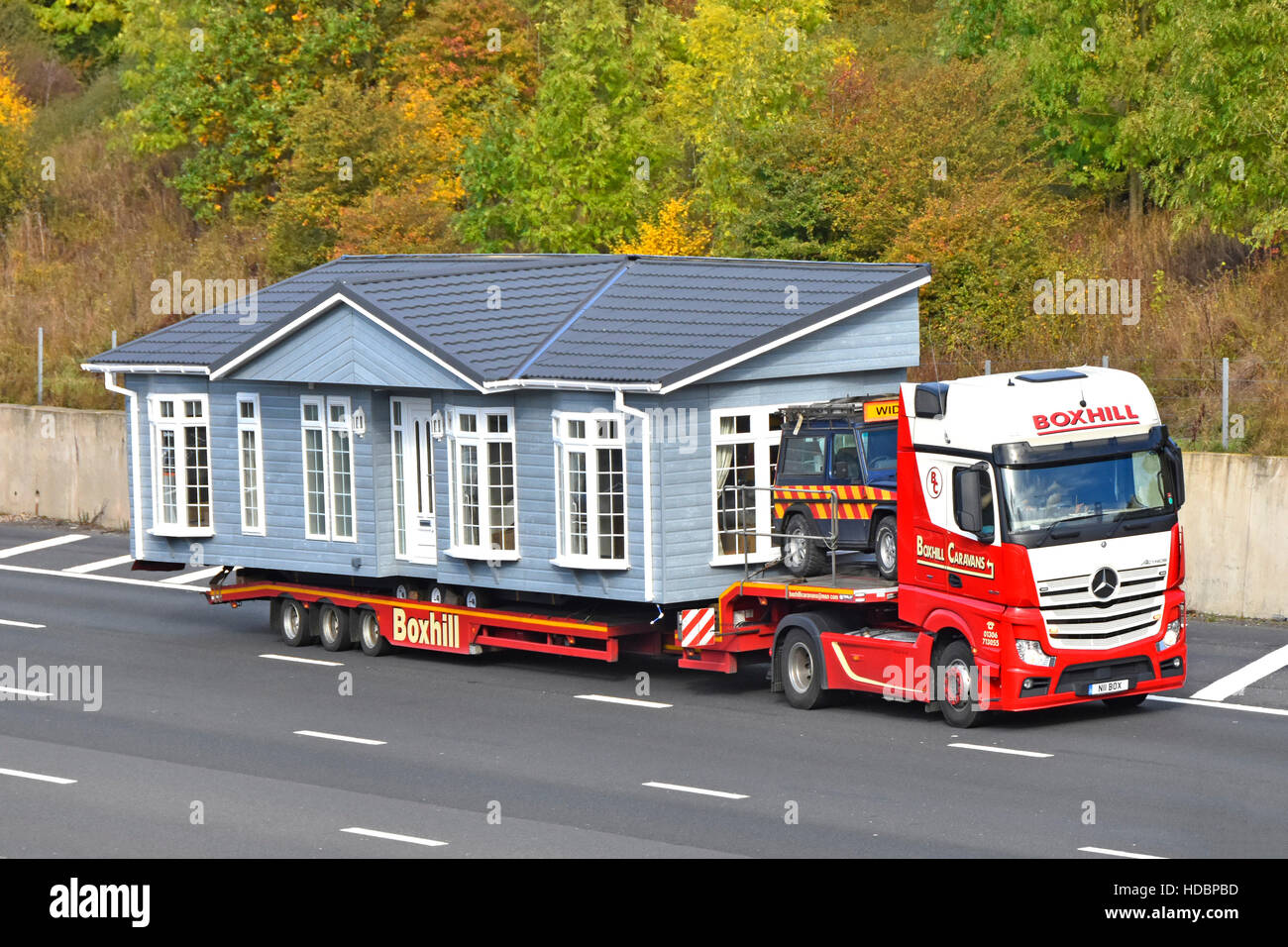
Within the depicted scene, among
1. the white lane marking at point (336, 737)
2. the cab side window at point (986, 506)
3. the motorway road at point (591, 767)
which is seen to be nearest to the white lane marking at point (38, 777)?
the motorway road at point (591, 767)

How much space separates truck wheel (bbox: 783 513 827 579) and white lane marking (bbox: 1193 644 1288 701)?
4369 millimetres

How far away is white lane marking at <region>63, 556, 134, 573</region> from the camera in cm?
3397

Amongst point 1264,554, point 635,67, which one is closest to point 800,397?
point 1264,554

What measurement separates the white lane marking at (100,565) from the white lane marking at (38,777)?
603 inches

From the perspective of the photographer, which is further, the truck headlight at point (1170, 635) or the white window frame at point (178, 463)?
the white window frame at point (178, 463)

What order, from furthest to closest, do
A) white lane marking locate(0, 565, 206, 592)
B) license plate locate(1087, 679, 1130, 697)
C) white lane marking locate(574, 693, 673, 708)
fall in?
white lane marking locate(0, 565, 206, 592)
white lane marking locate(574, 693, 673, 708)
license plate locate(1087, 679, 1130, 697)

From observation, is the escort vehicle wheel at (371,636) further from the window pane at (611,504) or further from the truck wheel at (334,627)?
the window pane at (611,504)

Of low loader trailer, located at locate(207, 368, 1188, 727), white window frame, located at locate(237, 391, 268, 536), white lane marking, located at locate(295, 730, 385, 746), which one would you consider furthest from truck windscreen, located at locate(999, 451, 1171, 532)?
white window frame, located at locate(237, 391, 268, 536)

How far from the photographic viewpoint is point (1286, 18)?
1206 inches

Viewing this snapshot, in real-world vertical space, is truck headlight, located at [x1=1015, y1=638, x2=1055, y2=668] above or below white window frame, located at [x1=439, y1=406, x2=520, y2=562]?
below

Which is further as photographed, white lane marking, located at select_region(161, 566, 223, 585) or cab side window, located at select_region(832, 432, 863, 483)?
white lane marking, located at select_region(161, 566, 223, 585)

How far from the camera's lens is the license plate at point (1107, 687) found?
19.1m

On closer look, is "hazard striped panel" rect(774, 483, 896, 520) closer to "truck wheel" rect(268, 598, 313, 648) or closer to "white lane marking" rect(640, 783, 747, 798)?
"white lane marking" rect(640, 783, 747, 798)
